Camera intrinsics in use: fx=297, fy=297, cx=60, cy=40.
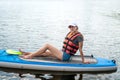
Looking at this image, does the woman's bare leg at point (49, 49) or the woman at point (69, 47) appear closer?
the woman at point (69, 47)

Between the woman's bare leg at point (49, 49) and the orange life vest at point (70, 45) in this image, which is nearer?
the orange life vest at point (70, 45)

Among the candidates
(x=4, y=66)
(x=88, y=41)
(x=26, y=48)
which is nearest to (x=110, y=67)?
(x=4, y=66)

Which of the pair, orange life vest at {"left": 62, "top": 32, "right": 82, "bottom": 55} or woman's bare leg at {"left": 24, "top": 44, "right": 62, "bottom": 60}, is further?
woman's bare leg at {"left": 24, "top": 44, "right": 62, "bottom": 60}

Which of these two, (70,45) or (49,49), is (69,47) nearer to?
(70,45)

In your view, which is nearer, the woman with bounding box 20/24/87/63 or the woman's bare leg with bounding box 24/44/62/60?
the woman with bounding box 20/24/87/63

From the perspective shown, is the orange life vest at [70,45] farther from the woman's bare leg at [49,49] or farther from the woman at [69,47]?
the woman's bare leg at [49,49]

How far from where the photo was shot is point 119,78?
16906mm

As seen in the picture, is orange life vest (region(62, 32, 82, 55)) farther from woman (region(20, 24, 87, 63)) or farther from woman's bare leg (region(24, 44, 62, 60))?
woman's bare leg (region(24, 44, 62, 60))

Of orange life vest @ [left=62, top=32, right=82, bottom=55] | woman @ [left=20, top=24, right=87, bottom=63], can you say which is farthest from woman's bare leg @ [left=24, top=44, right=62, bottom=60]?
orange life vest @ [left=62, top=32, right=82, bottom=55]

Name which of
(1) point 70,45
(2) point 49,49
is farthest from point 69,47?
(2) point 49,49

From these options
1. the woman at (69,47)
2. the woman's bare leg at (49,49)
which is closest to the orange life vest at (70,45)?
the woman at (69,47)

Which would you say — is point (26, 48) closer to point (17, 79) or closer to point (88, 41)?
point (88, 41)

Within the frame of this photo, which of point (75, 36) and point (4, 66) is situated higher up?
point (75, 36)

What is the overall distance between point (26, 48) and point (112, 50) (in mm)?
7412
